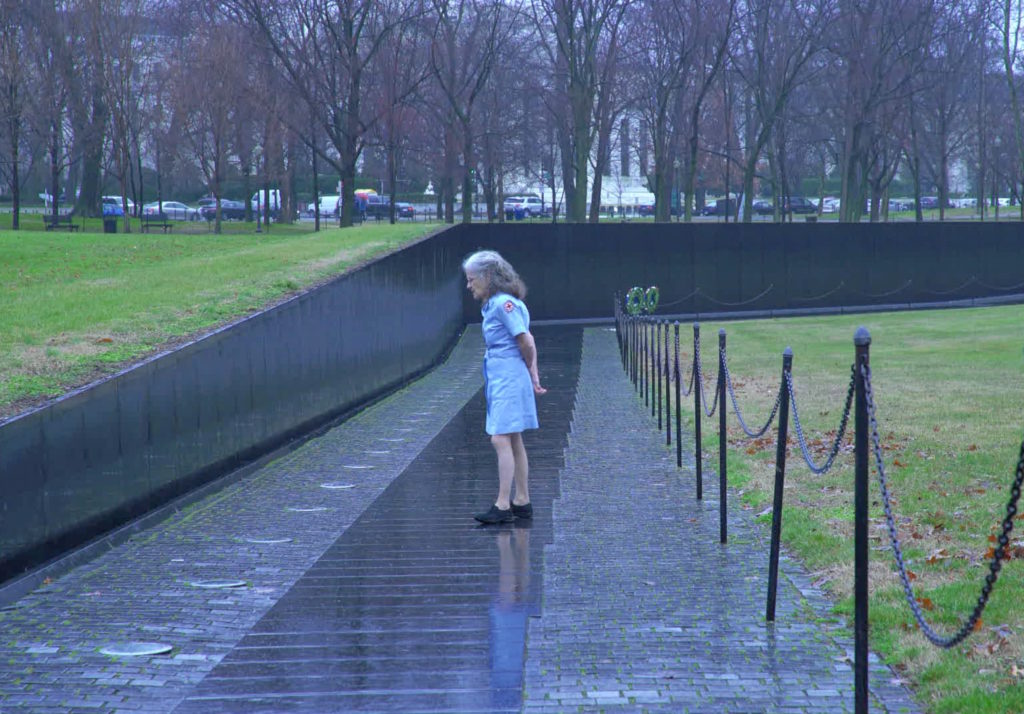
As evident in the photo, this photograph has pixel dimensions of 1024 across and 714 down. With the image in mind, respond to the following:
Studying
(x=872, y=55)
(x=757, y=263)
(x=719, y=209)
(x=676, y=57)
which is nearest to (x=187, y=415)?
(x=757, y=263)

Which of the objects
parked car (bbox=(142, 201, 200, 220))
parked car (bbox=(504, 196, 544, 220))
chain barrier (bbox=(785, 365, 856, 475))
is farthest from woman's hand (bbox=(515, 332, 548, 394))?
parked car (bbox=(504, 196, 544, 220))

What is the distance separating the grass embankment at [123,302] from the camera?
882 cm

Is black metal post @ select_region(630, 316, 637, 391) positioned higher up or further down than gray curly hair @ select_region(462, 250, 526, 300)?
further down

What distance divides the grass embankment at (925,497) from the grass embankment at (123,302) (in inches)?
195

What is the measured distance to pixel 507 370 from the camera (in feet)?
28.7

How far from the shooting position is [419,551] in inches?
309

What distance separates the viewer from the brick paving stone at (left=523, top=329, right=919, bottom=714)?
5.04 metres

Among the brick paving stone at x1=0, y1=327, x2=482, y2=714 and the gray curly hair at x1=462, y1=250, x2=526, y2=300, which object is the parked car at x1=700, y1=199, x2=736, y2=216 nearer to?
the brick paving stone at x1=0, y1=327, x2=482, y2=714

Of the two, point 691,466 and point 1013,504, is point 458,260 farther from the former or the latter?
point 1013,504

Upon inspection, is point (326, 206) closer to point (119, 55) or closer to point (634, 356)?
point (119, 55)

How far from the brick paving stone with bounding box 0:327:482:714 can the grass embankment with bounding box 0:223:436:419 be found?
122 centimetres

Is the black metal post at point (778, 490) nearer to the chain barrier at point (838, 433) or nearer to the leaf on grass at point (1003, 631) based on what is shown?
the chain barrier at point (838, 433)

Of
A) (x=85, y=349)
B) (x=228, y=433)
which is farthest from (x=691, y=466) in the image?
(x=85, y=349)

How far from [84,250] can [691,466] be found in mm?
23597
